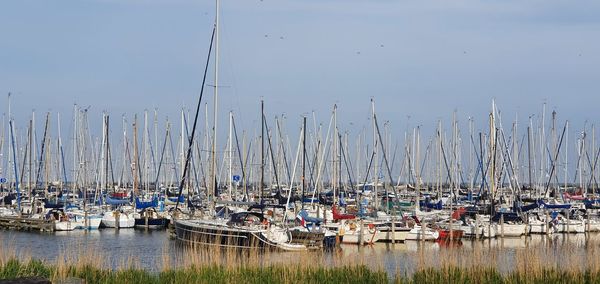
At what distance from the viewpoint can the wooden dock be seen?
2240 inches

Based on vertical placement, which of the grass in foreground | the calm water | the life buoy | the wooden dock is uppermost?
the grass in foreground

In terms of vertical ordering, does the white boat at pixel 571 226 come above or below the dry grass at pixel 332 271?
below

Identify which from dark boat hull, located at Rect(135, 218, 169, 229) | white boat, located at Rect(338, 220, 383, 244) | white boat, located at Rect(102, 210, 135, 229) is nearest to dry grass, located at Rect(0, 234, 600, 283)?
white boat, located at Rect(338, 220, 383, 244)

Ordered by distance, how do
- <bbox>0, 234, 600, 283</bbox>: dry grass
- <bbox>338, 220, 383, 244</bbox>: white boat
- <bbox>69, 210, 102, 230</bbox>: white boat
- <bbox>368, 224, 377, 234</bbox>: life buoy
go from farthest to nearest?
<bbox>69, 210, 102, 230</bbox>: white boat → <bbox>368, 224, 377, 234</bbox>: life buoy → <bbox>338, 220, 383, 244</bbox>: white boat → <bbox>0, 234, 600, 283</bbox>: dry grass

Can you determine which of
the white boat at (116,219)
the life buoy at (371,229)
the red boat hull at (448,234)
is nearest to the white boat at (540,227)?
the red boat hull at (448,234)

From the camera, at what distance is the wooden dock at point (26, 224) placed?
56.9 meters

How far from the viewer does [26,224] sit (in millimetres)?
58219

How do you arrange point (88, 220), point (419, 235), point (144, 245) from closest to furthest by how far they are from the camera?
1. point (144, 245)
2. point (419, 235)
3. point (88, 220)

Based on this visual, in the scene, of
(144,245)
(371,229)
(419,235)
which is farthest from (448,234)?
(144,245)

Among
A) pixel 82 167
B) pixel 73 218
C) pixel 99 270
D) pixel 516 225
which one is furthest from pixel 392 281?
pixel 82 167

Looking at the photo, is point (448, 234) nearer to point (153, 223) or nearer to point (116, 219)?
point (153, 223)

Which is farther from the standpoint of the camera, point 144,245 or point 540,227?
point 540,227

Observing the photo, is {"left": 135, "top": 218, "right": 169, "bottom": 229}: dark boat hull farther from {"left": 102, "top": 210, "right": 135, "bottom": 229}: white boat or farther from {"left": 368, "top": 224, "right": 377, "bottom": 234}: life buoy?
{"left": 368, "top": 224, "right": 377, "bottom": 234}: life buoy

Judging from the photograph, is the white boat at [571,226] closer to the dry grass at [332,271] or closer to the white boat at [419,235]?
the white boat at [419,235]
